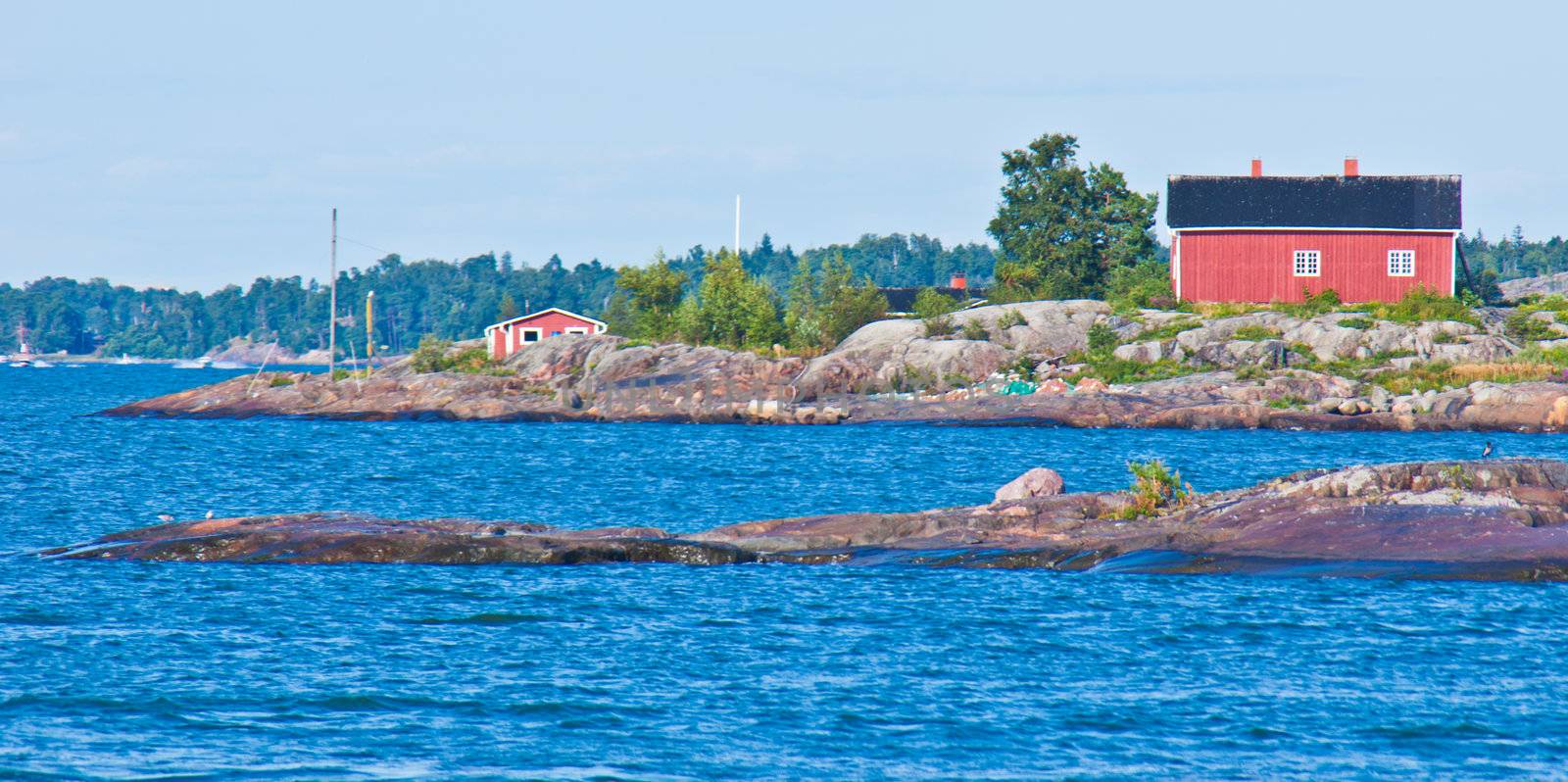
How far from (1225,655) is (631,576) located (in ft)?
31.4

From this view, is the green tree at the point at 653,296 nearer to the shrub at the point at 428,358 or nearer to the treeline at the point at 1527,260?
the shrub at the point at 428,358

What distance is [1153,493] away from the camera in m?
27.6

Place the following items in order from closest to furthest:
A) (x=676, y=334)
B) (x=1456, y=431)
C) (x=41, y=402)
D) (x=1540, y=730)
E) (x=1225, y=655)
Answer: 1. (x=1540, y=730)
2. (x=1225, y=655)
3. (x=1456, y=431)
4. (x=676, y=334)
5. (x=41, y=402)

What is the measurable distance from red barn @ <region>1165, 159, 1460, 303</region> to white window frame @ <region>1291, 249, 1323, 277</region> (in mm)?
42

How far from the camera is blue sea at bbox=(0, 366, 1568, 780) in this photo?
51.0ft

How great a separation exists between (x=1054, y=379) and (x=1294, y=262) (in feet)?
42.9

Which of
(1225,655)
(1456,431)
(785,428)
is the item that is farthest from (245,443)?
(1225,655)

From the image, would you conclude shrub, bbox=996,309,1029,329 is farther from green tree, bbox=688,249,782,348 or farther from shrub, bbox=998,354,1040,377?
green tree, bbox=688,249,782,348

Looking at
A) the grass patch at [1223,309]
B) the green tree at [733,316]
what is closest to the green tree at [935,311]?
the green tree at [733,316]

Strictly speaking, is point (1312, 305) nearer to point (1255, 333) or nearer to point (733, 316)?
point (1255, 333)

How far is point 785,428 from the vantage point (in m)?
66.6

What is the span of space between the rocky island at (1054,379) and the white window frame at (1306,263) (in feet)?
11.3

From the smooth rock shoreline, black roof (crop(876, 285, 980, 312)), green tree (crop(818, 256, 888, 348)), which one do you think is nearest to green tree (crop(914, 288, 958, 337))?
green tree (crop(818, 256, 888, 348))

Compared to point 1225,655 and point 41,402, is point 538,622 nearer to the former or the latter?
point 1225,655
